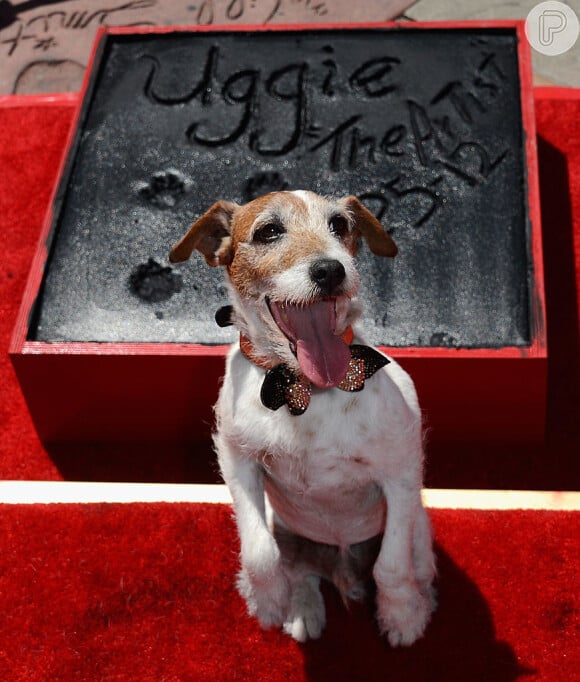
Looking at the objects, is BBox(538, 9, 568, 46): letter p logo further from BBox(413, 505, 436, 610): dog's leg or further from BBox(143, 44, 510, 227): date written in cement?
BBox(413, 505, 436, 610): dog's leg

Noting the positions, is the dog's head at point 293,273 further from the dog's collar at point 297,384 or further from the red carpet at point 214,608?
the red carpet at point 214,608

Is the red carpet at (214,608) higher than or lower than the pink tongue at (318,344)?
lower

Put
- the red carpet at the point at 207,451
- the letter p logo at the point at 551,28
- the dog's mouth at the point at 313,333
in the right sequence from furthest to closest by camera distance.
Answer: the letter p logo at the point at 551,28 → the red carpet at the point at 207,451 → the dog's mouth at the point at 313,333

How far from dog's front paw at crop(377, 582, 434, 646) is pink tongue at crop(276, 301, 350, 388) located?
35.4 inches

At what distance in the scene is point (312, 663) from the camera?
365cm

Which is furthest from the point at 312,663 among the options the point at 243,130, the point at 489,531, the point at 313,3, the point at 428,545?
the point at 313,3

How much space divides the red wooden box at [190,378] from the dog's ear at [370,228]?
894mm

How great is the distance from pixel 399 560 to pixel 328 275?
3.54 ft

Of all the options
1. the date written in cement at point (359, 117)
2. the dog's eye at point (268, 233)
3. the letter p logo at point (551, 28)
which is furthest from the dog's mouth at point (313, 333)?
the letter p logo at point (551, 28)

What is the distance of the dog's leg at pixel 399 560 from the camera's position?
3.23 metres

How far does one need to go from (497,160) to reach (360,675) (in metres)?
2.72

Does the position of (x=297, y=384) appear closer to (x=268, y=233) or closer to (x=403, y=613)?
(x=268, y=233)

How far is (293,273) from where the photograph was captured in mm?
2986

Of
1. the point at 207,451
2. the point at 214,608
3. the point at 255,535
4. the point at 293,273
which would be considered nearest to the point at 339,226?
the point at 293,273
